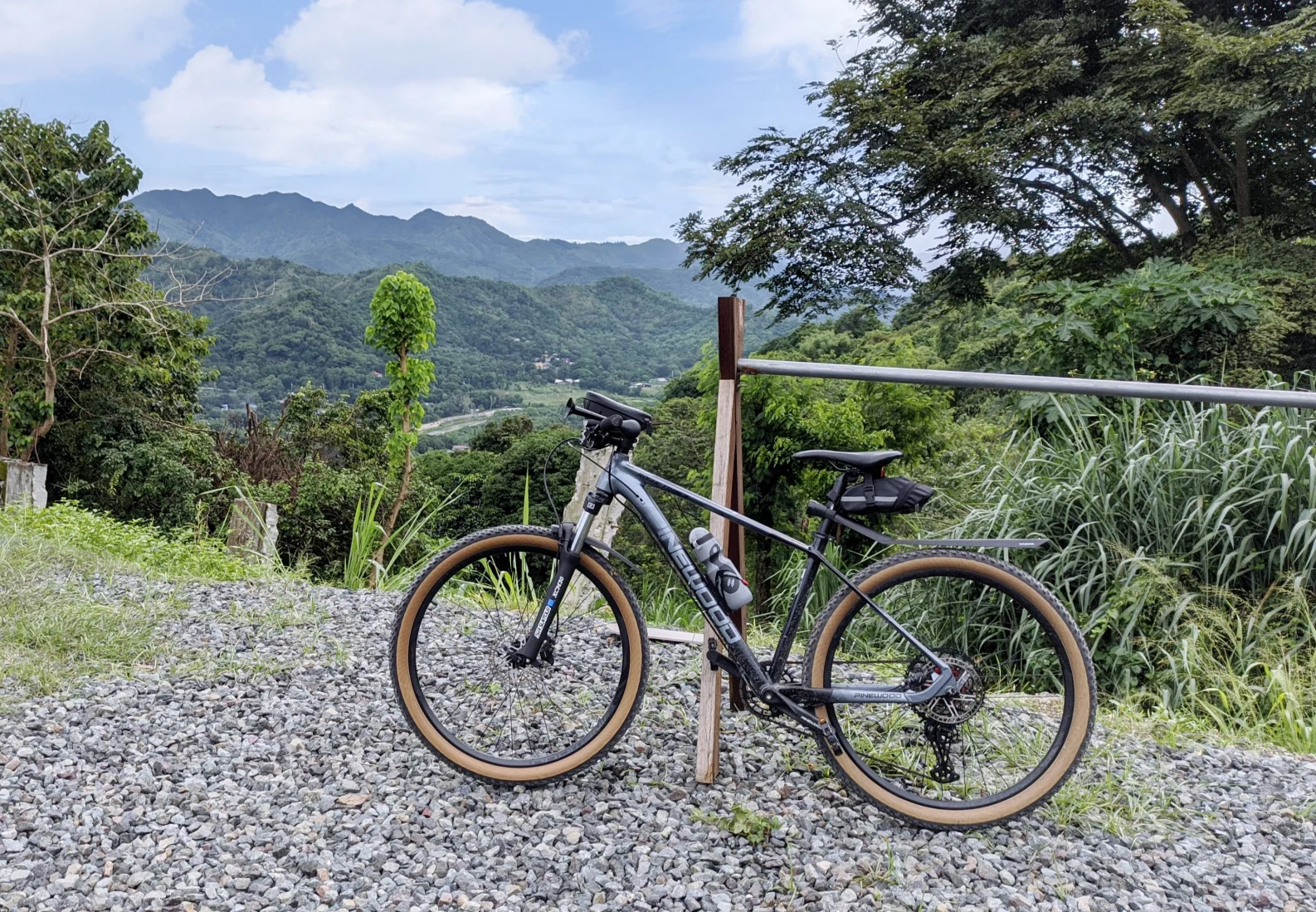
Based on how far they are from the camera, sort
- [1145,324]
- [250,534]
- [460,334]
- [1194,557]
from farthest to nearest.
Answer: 1. [460,334]
2. [1145,324]
3. [250,534]
4. [1194,557]

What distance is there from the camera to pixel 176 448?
478 inches

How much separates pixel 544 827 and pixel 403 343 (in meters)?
7.84

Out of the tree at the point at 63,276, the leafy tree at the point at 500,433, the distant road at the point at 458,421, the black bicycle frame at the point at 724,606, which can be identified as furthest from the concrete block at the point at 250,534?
the distant road at the point at 458,421

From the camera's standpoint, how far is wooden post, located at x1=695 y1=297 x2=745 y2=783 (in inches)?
89.7

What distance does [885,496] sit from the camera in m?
2.09

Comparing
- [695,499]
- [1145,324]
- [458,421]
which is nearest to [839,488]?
[695,499]

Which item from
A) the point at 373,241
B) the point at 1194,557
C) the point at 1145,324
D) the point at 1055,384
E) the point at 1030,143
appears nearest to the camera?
the point at 1055,384

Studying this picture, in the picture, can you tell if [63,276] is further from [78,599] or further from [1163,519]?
[1163,519]

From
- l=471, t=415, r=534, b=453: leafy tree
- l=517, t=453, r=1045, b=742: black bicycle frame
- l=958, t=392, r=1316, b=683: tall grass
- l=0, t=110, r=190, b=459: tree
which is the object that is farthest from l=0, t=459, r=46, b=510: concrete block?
l=471, t=415, r=534, b=453: leafy tree

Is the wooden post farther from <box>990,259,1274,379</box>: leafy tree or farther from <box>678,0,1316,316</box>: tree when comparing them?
<box>678,0,1316,316</box>: tree

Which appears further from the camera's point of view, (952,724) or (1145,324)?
(1145,324)

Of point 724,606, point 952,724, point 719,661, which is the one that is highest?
point 724,606

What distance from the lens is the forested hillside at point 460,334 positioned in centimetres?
3966

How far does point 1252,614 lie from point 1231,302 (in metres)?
4.28
